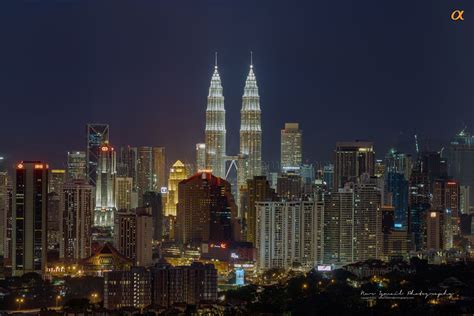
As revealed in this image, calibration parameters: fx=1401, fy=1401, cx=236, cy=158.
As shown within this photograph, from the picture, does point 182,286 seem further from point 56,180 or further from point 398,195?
point 398,195

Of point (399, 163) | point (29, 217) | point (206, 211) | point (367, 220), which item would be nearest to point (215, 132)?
point (206, 211)

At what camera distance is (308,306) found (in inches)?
412

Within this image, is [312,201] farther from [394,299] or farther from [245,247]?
[394,299]

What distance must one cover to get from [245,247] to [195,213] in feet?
5.11

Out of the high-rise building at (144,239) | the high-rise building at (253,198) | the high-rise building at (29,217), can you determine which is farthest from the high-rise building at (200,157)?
the high-rise building at (29,217)

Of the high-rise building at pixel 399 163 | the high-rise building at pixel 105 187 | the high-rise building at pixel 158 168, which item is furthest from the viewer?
the high-rise building at pixel 158 168

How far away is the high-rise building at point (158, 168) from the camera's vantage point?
17955 mm

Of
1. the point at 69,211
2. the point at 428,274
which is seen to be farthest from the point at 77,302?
the point at 69,211

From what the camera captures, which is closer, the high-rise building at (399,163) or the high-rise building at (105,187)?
→ the high-rise building at (105,187)

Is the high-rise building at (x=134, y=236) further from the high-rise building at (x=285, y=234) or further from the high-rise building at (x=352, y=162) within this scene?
the high-rise building at (x=352, y=162)

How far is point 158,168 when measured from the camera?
61.0ft

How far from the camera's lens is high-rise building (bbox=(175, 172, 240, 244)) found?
16.5 meters

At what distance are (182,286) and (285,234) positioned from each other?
4.47 m

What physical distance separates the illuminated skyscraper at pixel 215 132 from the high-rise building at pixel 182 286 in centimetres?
622
